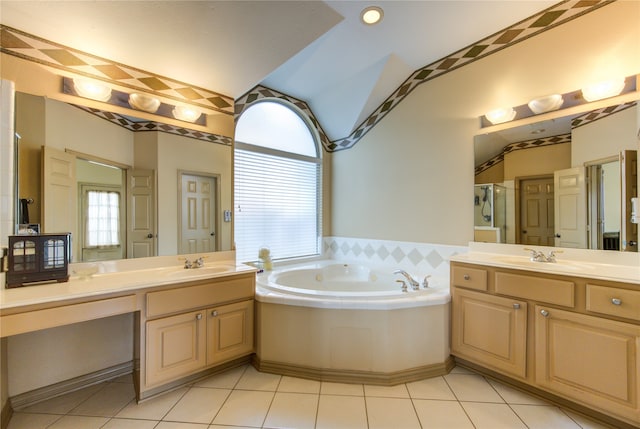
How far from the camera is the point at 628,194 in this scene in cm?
180

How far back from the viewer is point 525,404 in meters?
1.71

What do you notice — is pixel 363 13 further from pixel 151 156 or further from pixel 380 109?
pixel 151 156

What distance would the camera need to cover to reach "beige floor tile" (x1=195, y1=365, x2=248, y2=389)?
1910 millimetres

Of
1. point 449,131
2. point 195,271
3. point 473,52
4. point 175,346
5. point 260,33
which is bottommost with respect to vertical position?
point 175,346

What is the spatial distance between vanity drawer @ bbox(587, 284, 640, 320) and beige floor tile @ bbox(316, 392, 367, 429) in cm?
145

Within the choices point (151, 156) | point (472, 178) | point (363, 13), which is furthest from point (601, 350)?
point (151, 156)

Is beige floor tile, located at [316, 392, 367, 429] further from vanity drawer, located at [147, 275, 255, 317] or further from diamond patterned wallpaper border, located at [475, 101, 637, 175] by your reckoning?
diamond patterned wallpaper border, located at [475, 101, 637, 175]

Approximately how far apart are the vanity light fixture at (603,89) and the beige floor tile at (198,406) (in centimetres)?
325

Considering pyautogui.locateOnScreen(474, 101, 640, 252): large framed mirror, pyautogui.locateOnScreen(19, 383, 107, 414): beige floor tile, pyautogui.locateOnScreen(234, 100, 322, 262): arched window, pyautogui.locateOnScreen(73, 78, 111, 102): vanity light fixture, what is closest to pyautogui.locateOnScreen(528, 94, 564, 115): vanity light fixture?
pyautogui.locateOnScreen(474, 101, 640, 252): large framed mirror

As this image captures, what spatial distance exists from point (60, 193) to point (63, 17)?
1058 mm

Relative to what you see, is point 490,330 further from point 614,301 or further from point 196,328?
point 196,328

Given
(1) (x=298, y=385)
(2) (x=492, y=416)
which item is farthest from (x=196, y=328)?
(2) (x=492, y=416)

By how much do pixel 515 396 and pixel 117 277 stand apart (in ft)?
9.02

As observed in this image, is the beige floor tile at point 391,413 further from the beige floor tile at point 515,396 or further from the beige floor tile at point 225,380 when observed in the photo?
the beige floor tile at point 225,380
